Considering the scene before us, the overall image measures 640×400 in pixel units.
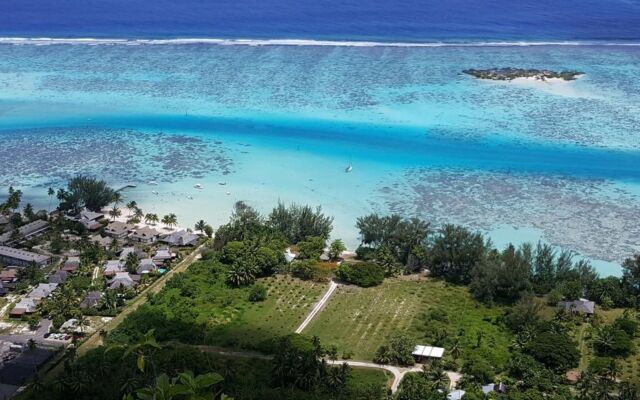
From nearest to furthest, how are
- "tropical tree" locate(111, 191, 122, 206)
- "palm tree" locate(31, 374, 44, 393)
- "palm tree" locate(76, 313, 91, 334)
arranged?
"palm tree" locate(31, 374, 44, 393) < "palm tree" locate(76, 313, 91, 334) < "tropical tree" locate(111, 191, 122, 206)

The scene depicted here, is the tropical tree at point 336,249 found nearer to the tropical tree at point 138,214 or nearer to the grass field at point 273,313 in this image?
the grass field at point 273,313

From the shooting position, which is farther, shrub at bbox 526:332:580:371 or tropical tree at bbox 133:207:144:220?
tropical tree at bbox 133:207:144:220

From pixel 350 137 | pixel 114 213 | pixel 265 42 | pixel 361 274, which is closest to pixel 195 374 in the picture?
pixel 361 274

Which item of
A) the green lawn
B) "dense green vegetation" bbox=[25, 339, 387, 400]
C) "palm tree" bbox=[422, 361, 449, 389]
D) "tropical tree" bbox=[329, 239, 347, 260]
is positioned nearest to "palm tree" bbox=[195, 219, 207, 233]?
the green lawn

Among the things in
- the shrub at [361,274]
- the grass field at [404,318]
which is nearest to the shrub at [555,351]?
the grass field at [404,318]

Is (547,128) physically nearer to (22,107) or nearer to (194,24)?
(22,107)

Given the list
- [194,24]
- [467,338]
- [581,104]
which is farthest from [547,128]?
[194,24]

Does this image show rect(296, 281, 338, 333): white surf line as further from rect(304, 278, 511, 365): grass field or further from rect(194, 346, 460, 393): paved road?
rect(194, 346, 460, 393): paved road
